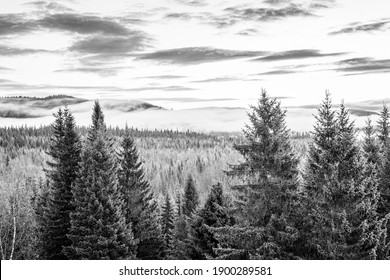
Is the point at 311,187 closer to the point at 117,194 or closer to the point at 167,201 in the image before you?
the point at 117,194

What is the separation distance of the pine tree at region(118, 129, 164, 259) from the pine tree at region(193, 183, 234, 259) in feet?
19.9

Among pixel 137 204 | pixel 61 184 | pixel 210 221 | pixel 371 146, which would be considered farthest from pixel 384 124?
pixel 61 184

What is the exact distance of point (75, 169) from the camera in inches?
1095

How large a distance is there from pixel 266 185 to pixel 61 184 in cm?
1539

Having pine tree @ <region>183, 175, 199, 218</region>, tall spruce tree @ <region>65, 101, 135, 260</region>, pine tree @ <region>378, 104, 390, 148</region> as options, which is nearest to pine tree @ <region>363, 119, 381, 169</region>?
pine tree @ <region>378, 104, 390, 148</region>

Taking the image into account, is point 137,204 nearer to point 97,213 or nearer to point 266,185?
point 97,213

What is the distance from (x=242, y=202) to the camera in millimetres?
16453

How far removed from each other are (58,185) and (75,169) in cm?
132

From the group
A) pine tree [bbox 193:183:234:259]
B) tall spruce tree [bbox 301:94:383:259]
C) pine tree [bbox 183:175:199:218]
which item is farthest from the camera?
pine tree [bbox 183:175:199:218]

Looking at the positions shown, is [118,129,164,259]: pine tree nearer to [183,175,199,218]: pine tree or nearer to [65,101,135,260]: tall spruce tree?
[65,101,135,260]: tall spruce tree

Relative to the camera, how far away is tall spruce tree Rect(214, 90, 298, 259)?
51.4ft

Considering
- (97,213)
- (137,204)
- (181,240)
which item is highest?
(97,213)

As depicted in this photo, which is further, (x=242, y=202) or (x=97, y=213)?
(x=97, y=213)
